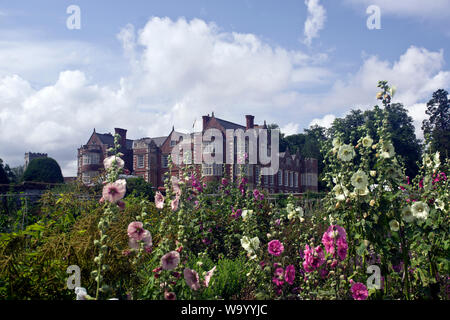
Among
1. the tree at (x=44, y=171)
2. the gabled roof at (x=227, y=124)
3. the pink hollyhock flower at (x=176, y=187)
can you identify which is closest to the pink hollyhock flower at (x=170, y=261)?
the pink hollyhock flower at (x=176, y=187)

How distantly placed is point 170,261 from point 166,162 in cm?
5467

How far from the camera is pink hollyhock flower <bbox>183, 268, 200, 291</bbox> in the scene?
9.58ft

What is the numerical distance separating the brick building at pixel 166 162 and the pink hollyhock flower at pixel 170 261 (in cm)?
4525

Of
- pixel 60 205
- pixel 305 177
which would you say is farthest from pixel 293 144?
pixel 60 205

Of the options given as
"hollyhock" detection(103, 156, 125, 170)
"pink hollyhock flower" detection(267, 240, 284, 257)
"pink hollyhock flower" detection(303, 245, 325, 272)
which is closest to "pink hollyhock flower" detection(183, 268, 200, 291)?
"pink hollyhock flower" detection(267, 240, 284, 257)

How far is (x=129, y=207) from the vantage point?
6.20 metres

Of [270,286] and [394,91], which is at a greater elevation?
[394,91]

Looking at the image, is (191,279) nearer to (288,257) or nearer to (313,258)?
(288,257)

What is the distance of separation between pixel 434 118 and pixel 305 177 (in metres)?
19.6

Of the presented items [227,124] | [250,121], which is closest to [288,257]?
[250,121]

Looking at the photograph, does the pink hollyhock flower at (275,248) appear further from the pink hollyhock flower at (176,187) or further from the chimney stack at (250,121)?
the chimney stack at (250,121)

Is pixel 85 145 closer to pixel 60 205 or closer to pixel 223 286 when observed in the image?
pixel 60 205

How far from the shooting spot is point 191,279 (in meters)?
2.95

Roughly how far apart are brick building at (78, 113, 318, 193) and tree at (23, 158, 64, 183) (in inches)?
138
